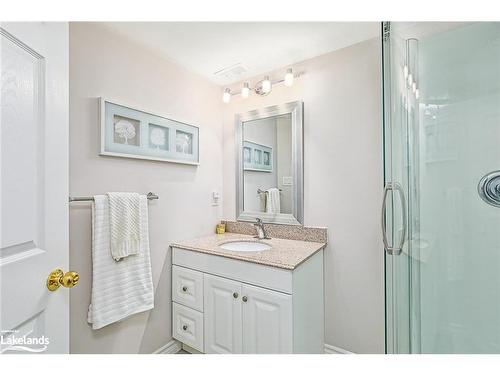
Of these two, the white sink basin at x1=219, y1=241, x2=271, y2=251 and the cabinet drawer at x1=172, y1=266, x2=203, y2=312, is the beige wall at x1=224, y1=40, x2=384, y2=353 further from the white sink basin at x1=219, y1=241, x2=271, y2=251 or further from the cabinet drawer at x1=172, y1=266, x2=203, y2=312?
the cabinet drawer at x1=172, y1=266, x2=203, y2=312

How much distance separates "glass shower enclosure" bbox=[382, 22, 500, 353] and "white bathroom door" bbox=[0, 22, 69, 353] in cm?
133

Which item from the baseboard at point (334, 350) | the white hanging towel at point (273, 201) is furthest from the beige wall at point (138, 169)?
the baseboard at point (334, 350)

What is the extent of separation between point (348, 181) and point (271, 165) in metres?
0.60

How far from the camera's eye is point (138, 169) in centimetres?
147

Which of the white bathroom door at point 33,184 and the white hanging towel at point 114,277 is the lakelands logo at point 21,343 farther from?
the white hanging towel at point 114,277

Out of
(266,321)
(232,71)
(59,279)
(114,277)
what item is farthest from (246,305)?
(232,71)

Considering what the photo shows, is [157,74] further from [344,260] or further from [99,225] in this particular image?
[344,260]

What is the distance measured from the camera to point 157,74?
1581 mm

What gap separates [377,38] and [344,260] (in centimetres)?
146

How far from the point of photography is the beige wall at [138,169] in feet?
3.93

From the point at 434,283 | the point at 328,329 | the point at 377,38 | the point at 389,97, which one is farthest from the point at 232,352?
the point at 377,38

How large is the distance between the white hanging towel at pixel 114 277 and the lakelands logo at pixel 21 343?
0.56 metres

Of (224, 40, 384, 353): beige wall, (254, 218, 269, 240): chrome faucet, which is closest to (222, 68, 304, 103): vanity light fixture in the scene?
(224, 40, 384, 353): beige wall

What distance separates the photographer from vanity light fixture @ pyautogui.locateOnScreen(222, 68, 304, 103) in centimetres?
168
